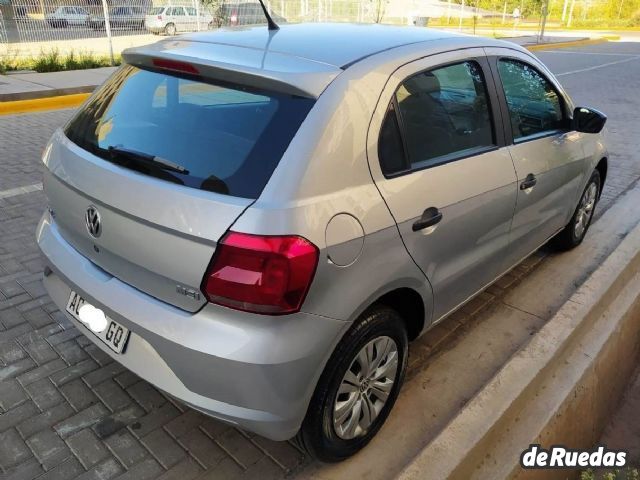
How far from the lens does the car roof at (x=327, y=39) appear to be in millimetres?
2268

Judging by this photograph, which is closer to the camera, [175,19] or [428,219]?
[428,219]

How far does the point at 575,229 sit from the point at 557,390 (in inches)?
68.2

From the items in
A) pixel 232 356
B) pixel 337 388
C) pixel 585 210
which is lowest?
pixel 585 210

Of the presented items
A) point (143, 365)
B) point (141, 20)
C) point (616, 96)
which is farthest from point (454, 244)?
point (141, 20)

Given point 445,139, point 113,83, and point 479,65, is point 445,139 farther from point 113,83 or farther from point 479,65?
point 113,83

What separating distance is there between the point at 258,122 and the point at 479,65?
139 centimetres

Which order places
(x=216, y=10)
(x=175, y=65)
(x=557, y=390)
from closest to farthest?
(x=175, y=65) → (x=557, y=390) → (x=216, y=10)

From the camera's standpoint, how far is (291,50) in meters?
2.31

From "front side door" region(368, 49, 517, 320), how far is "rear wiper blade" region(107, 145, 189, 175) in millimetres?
736

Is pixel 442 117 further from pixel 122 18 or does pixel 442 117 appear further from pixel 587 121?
pixel 122 18

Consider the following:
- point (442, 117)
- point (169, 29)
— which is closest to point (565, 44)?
point (169, 29)

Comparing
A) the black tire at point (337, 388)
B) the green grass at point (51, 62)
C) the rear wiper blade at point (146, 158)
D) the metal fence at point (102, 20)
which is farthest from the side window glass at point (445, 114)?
the green grass at point (51, 62)

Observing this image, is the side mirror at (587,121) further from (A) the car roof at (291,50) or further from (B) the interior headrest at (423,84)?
(B) the interior headrest at (423,84)

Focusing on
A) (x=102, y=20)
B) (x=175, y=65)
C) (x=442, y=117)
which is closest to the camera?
(x=175, y=65)
